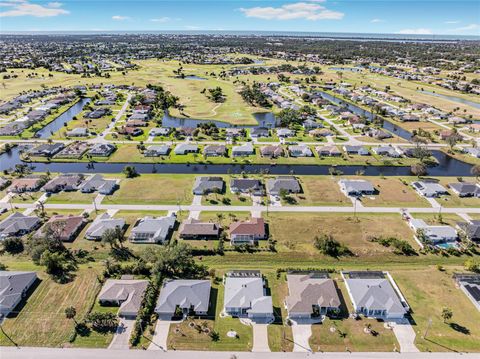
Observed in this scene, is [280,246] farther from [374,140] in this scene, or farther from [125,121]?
[125,121]

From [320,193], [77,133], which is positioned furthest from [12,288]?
[77,133]

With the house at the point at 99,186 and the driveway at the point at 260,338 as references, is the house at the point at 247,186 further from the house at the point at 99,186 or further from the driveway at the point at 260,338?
the driveway at the point at 260,338

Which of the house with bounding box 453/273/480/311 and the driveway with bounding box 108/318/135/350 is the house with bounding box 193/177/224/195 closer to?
the driveway with bounding box 108/318/135/350

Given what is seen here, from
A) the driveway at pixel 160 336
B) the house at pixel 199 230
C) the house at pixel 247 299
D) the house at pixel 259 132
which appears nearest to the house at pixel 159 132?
the house at pixel 259 132

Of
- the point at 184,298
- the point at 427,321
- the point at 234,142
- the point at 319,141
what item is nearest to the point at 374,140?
the point at 319,141

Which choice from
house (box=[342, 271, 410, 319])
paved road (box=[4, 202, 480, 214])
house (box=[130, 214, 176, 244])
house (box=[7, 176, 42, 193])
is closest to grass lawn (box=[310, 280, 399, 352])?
house (box=[342, 271, 410, 319])

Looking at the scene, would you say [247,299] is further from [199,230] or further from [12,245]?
[12,245]
